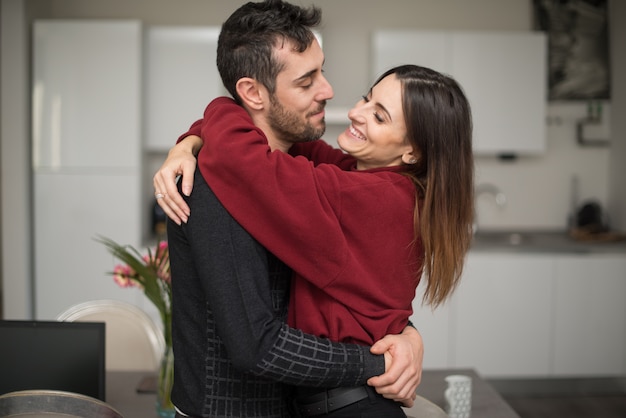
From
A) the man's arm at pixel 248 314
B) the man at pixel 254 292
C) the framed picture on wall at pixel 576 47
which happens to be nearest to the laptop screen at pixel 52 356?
the man at pixel 254 292

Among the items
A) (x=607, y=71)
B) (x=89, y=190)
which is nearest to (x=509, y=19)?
(x=607, y=71)

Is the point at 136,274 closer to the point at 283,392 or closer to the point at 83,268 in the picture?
Result: the point at 283,392

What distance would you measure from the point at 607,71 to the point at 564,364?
208 centimetres

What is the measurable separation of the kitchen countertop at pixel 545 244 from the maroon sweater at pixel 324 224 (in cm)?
301

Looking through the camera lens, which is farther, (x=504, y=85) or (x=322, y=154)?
(x=504, y=85)

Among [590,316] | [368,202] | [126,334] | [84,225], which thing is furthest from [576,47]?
[368,202]

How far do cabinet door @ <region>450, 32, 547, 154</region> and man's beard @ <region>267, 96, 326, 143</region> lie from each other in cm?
323

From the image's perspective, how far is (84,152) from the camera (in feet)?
14.7

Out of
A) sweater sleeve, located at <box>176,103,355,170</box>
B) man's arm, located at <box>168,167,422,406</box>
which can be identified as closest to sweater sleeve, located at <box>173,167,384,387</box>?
man's arm, located at <box>168,167,422,406</box>

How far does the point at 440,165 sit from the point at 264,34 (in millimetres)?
478

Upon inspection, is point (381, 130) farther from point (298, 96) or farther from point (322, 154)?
point (322, 154)

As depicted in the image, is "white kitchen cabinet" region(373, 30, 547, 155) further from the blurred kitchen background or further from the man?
the man

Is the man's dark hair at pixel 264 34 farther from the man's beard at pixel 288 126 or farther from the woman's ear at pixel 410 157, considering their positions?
the woman's ear at pixel 410 157

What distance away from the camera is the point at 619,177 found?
5082 millimetres
